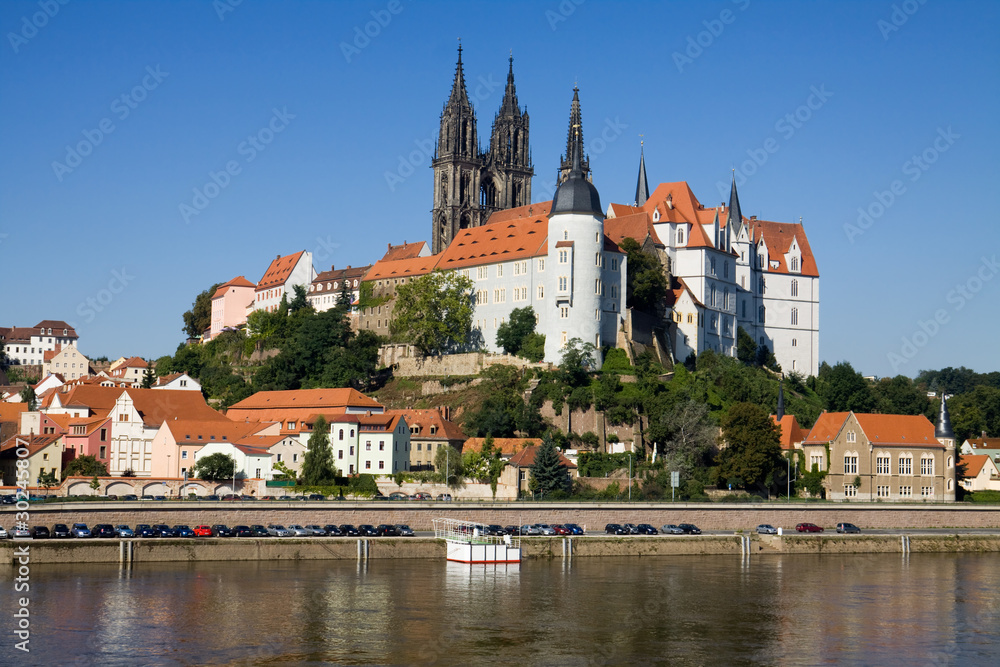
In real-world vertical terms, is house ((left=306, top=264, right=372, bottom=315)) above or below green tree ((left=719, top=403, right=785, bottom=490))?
above

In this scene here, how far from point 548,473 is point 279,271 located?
69.2m

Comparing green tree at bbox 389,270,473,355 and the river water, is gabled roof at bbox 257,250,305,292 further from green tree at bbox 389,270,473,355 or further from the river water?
the river water

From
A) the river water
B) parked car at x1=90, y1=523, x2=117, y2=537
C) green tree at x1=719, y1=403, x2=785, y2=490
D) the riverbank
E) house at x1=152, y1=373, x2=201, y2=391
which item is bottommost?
the river water

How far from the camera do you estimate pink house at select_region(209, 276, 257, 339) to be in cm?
13988

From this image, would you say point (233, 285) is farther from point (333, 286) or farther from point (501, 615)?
point (501, 615)

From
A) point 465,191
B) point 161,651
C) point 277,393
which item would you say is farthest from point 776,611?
point 465,191

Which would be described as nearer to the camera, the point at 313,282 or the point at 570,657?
the point at 570,657

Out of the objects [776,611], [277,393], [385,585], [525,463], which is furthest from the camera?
[277,393]

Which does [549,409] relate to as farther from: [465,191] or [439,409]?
[465,191]

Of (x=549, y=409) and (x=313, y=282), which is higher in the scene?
(x=313, y=282)

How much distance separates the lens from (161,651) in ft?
135

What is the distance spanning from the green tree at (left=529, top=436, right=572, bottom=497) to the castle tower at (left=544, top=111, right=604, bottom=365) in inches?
643

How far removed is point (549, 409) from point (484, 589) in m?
35.2

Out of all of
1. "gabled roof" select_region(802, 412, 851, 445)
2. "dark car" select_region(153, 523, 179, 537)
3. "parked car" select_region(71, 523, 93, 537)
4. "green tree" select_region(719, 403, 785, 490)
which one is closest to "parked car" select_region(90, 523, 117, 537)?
"parked car" select_region(71, 523, 93, 537)
